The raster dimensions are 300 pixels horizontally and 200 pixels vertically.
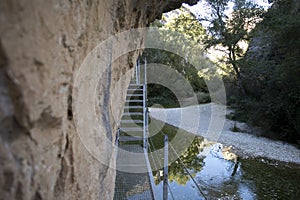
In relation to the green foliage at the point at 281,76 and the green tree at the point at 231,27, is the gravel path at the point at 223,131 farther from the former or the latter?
the green tree at the point at 231,27

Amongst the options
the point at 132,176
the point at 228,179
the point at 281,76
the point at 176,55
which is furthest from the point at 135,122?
the point at 176,55

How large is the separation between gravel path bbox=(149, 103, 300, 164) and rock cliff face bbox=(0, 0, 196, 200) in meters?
6.05

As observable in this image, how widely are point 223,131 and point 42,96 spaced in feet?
28.7

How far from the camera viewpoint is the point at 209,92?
1542 centimetres

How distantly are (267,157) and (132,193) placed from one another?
13.9ft


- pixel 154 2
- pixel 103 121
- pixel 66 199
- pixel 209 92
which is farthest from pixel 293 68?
pixel 209 92

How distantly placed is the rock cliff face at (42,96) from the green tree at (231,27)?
429 inches

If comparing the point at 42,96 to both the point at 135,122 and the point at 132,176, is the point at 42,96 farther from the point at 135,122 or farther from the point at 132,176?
the point at 135,122

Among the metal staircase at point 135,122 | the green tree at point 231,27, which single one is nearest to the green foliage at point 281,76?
the green tree at point 231,27

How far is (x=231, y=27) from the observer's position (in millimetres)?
11703

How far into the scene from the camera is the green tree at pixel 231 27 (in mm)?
10970

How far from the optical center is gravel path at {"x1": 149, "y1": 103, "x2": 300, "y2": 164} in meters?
6.40

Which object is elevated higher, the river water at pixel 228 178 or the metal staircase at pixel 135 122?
the metal staircase at pixel 135 122

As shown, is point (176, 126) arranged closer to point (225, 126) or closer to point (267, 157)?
point (225, 126)
